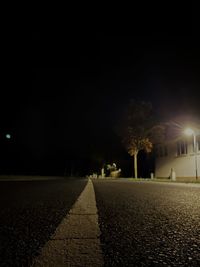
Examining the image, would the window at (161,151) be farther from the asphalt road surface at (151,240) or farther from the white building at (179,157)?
the asphalt road surface at (151,240)

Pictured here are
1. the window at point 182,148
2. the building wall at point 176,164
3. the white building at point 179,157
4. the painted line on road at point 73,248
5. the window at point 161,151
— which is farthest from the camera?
the window at point 161,151

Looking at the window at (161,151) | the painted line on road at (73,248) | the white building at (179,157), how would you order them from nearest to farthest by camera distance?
the painted line on road at (73,248)
the white building at (179,157)
the window at (161,151)

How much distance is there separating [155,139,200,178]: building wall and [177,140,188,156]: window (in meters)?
0.48

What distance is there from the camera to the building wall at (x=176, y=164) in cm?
3123

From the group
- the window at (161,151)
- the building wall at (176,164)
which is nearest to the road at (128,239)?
A: the building wall at (176,164)

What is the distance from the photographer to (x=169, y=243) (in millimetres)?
2283

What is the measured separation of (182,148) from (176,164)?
240cm

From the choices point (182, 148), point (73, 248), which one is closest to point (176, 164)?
point (182, 148)

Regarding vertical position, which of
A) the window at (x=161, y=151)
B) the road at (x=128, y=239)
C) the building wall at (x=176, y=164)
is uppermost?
the window at (x=161, y=151)

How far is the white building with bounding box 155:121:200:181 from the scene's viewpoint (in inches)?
1206

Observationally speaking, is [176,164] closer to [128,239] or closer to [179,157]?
[179,157]

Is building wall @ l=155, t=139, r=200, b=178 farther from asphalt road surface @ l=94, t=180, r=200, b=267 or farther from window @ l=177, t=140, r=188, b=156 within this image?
asphalt road surface @ l=94, t=180, r=200, b=267

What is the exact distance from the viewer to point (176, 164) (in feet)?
113

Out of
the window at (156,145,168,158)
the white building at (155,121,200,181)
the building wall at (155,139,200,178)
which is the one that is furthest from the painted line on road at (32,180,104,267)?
the window at (156,145,168,158)
